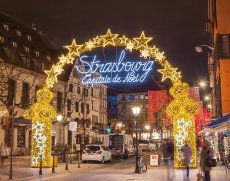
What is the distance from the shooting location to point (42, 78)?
53.7 metres

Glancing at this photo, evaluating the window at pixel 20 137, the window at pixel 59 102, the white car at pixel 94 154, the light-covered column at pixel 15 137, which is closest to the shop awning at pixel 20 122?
the window at pixel 20 137

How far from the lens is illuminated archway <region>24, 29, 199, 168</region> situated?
2728cm

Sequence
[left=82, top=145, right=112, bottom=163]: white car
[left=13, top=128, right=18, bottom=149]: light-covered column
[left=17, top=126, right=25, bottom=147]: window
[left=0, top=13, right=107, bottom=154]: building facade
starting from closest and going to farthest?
[left=82, top=145, right=112, bottom=163]: white car, [left=0, top=13, right=107, bottom=154]: building facade, [left=13, top=128, right=18, bottom=149]: light-covered column, [left=17, top=126, right=25, bottom=147]: window

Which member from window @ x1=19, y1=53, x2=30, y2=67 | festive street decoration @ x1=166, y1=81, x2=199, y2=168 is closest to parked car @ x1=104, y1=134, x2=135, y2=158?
window @ x1=19, y1=53, x2=30, y2=67

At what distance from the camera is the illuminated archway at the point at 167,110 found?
27.3m

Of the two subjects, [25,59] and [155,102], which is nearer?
[155,102]

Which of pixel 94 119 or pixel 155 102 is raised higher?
pixel 155 102

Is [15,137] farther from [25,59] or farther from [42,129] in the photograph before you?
[42,129]

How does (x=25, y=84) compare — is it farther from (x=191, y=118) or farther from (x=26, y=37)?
(x=191, y=118)

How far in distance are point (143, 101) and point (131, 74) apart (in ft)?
306

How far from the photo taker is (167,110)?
27.9 meters

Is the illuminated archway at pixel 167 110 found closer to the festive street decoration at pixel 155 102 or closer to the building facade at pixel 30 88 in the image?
the building facade at pixel 30 88

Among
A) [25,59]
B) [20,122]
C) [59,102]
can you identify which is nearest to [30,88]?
[20,122]

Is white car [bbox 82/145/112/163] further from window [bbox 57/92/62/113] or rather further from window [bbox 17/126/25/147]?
window [bbox 57/92/62/113]
